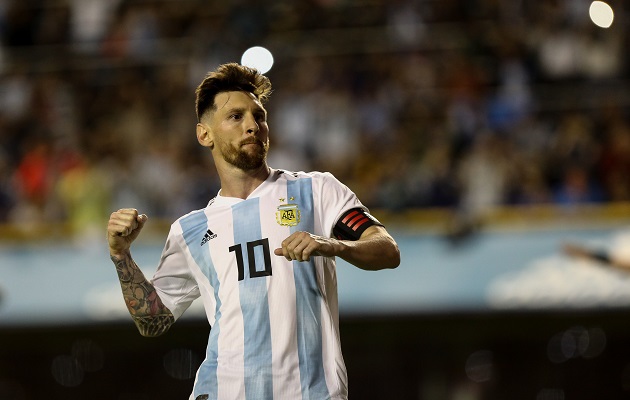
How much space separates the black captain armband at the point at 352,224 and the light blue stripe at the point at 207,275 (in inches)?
23.3

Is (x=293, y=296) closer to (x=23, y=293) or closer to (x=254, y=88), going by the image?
(x=254, y=88)

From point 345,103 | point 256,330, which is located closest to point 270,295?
point 256,330

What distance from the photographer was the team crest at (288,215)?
490cm

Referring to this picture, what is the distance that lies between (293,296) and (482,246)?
7850mm

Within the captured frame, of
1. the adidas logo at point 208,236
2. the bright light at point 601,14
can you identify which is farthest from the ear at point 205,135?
the bright light at point 601,14

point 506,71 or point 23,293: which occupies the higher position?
point 506,71

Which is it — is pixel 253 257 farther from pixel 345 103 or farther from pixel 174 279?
pixel 345 103

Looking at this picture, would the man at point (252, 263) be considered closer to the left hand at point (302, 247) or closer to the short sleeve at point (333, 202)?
the short sleeve at point (333, 202)

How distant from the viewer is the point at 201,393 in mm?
4852

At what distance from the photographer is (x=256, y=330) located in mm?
4770

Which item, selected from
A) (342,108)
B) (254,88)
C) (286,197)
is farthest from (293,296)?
(342,108)

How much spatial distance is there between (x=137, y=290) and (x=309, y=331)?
2.86 feet

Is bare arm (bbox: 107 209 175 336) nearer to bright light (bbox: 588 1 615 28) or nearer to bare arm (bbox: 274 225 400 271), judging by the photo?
bare arm (bbox: 274 225 400 271)

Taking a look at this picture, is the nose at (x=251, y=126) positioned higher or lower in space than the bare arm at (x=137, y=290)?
higher
